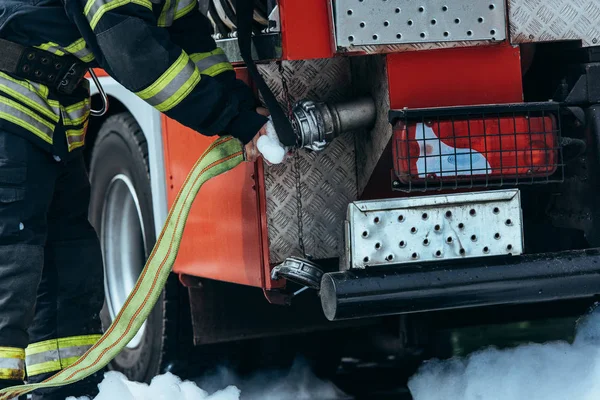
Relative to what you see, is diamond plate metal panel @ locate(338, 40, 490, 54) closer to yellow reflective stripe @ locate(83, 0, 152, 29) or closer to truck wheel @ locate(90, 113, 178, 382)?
yellow reflective stripe @ locate(83, 0, 152, 29)

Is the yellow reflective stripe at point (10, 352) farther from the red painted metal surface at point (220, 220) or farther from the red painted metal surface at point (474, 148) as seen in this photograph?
the red painted metal surface at point (474, 148)

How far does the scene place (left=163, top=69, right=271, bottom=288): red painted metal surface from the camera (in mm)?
2885

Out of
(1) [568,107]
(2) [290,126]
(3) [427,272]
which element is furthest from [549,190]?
(2) [290,126]

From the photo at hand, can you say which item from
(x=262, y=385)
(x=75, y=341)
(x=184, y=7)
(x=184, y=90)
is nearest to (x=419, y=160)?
(x=184, y=90)

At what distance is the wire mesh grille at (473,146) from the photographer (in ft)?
8.34

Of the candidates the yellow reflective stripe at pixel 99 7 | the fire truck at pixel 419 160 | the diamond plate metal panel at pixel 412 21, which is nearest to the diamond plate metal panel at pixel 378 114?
the fire truck at pixel 419 160

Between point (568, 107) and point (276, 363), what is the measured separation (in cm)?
176

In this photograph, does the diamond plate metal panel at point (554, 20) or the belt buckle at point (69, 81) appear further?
the belt buckle at point (69, 81)

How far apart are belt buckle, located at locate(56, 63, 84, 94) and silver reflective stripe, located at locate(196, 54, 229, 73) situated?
1.23 ft

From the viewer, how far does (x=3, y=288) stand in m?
2.91

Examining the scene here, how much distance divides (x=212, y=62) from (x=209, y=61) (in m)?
0.01

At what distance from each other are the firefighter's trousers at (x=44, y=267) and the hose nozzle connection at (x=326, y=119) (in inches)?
31.1

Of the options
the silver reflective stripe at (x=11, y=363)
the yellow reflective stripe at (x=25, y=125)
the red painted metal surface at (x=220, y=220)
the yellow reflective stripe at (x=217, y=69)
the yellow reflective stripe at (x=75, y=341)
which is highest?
the yellow reflective stripe at (x=217, y=69)

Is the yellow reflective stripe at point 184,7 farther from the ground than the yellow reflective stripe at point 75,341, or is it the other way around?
the yellow reflective stripe at point 184,7
